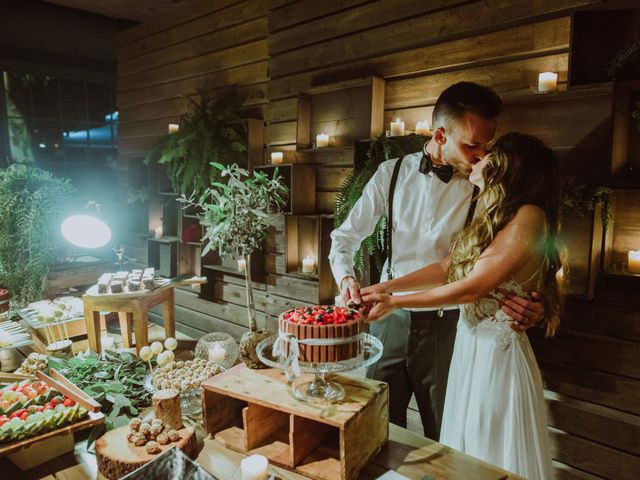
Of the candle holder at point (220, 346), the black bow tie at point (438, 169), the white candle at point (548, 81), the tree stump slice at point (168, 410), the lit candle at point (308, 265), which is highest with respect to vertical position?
the white candle at point (548, 81)

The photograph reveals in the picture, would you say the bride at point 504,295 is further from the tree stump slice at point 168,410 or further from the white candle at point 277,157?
the white candle at point 277,157

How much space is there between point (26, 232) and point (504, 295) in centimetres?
482

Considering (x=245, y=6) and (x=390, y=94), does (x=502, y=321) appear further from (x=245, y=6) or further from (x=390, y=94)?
(x=245, y=6)

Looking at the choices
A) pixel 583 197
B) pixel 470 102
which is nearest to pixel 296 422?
pixel 470 102

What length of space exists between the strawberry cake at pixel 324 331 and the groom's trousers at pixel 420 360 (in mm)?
691

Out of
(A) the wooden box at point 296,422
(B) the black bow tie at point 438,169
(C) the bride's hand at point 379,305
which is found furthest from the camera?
(B) the black bow tie at point 438,169

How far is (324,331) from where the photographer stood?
1682 mm

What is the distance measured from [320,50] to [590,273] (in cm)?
299

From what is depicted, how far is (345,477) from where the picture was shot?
4.97 feet

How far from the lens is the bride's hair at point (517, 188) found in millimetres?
1911

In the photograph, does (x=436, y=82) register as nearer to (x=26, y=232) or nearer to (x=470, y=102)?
(x=470, y=102)

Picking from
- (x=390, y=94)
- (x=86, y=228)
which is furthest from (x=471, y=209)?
(x=86, y=228)

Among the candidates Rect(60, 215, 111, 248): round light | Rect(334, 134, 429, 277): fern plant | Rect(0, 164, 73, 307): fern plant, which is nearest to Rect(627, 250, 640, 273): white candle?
Rect(334, 134, 429, 277): fern plant

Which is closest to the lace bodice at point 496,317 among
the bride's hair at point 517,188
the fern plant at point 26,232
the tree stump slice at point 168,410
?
the bride's hair at point 517,188
